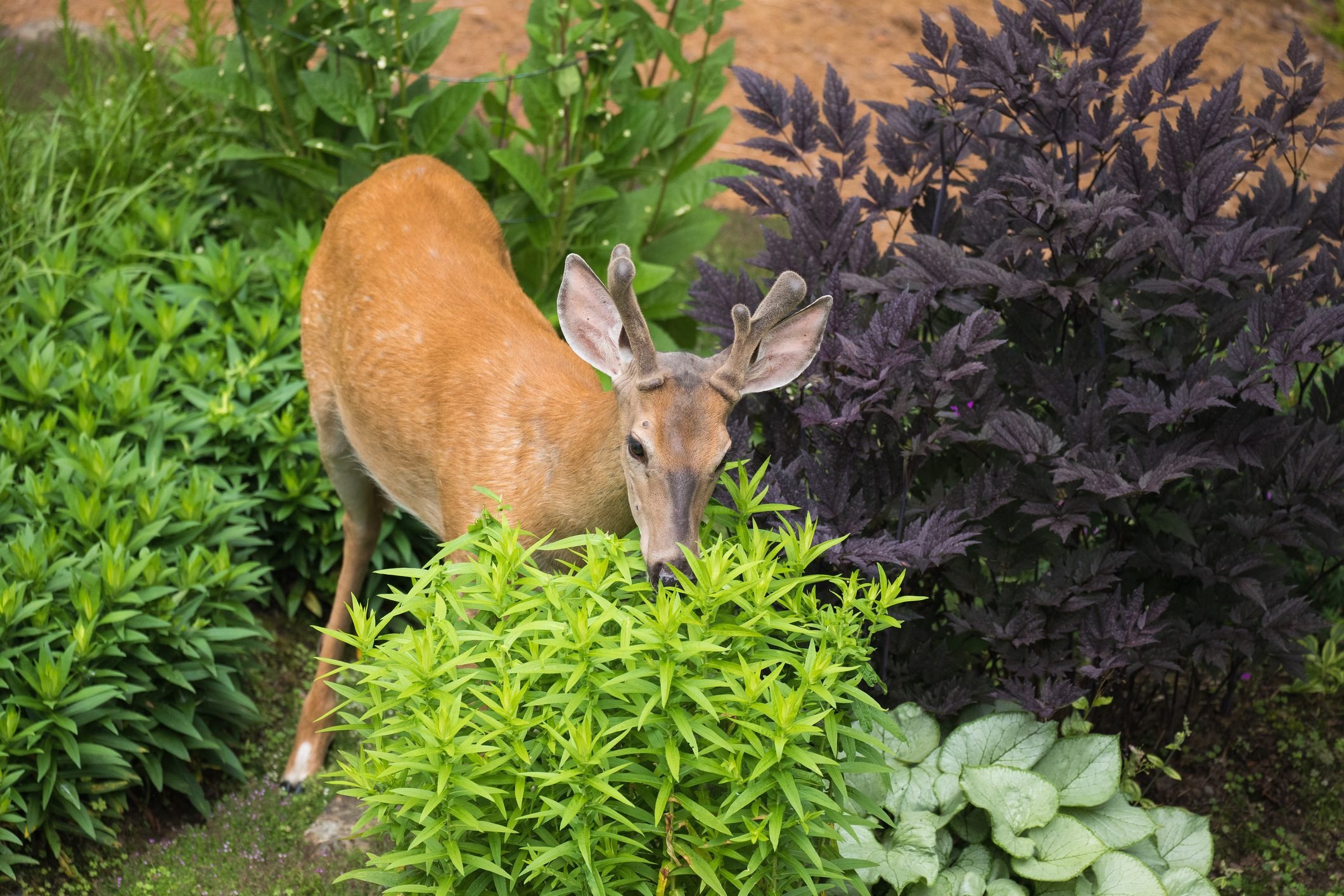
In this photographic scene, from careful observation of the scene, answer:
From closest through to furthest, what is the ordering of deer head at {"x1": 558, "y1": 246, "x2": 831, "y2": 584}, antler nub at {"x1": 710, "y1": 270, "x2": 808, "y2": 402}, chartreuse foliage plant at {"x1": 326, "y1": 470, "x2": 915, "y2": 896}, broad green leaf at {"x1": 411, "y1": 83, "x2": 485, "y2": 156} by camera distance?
chartreuse foliage plant at {"x1": 326, "y1": 470, "x2": 915, "y2": 896} < deer head at {"x1": 558, "y1": 246, "x2": 831, "y2": 584} < antler nub at {"x1": 710, "y1": 270, "x2": 808, "y2": 402} < broad green leaf at {"x1": 411, "y1": 83, "x2": 485, "y2": 156}

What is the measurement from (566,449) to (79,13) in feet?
25.6

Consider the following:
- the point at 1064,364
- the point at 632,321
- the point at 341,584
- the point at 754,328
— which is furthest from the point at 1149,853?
the point at 341,584

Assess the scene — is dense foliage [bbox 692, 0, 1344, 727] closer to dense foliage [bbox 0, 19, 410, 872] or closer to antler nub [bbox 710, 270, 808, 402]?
antler nub [bbox 710, 270, 808, 402]

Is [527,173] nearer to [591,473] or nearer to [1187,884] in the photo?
[591,473]

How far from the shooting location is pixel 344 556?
548cm

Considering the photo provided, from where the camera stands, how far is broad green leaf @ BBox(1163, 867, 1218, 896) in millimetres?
3752

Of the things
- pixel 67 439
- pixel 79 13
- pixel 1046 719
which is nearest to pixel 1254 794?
pixel 1046 719

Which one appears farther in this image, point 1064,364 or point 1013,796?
point 1064,364

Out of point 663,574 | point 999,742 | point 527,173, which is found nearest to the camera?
point 663,574

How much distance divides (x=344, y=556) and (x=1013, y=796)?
2.87 m

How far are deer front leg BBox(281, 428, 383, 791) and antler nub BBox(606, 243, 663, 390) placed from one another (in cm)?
209

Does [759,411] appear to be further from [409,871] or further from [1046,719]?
[409,871]

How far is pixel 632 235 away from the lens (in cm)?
682

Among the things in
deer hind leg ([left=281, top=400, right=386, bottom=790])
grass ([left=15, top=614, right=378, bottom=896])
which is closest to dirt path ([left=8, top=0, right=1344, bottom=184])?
deer hind leg ([left=281, top=400, right=386, bottom=790])
